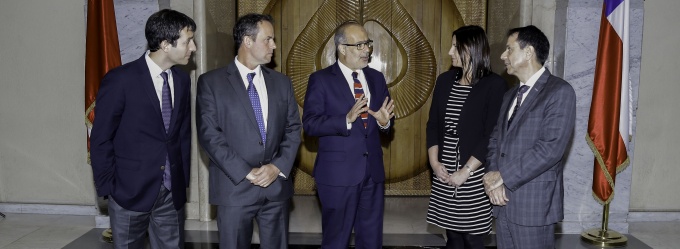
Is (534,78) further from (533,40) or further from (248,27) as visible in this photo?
(248,27)

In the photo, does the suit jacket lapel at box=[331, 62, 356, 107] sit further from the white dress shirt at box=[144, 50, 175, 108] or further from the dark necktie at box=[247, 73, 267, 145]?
the white dress shirt at box=[144, 50, 175, 108]

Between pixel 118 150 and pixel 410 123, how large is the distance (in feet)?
11.3

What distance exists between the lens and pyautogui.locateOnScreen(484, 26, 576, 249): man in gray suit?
109 inches

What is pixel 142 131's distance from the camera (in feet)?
9.34

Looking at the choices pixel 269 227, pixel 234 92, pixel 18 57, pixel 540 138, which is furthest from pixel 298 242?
pixel 18 57

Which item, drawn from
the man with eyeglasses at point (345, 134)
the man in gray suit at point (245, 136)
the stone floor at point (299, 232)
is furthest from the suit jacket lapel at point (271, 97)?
the stone floor at point (299, 232)

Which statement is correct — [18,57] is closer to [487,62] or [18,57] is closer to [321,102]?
[321,102]

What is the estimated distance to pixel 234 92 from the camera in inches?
120

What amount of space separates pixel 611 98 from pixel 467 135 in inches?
72.0

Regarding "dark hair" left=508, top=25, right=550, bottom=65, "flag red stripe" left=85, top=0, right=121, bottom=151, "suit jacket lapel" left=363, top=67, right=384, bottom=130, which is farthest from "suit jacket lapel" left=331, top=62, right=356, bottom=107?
"flag red stripe" left=85, top=0, right=121, bottom=151

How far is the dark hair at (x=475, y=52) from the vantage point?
330 cm

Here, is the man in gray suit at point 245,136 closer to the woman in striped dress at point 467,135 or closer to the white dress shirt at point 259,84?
the white dress shirt at point 259,84

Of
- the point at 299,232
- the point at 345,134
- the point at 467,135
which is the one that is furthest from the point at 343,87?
the point at 299,232

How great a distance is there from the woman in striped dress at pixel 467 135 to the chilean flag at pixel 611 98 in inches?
64.6
